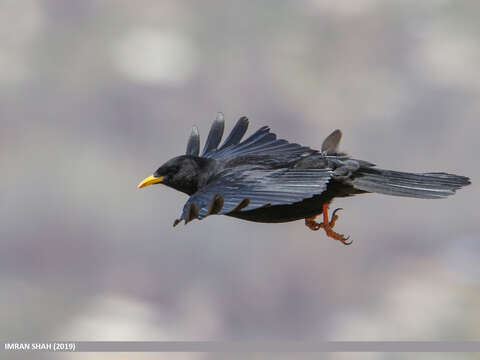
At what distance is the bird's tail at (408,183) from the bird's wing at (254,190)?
345mm

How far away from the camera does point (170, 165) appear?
720 cm

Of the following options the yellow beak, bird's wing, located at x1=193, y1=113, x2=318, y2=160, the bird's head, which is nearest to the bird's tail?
bird's wing, located at x1=193, y1=113, x2=318, y2=160

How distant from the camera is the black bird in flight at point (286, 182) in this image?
6.11 metres

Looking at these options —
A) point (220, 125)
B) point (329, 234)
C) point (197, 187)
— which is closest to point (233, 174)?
point (197, 187)

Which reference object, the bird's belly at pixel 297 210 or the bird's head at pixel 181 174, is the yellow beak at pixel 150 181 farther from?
the bird's belly at pixel 297 210

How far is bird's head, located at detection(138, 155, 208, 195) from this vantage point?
7.13 m

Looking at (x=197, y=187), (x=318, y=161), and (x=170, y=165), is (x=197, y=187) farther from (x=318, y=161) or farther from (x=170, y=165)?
(x=318, y=161)

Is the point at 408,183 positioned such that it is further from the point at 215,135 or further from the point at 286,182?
A: the point at 215,135

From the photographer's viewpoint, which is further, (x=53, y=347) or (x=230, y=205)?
(x=53, y=347)

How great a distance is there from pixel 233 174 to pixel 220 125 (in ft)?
5.11

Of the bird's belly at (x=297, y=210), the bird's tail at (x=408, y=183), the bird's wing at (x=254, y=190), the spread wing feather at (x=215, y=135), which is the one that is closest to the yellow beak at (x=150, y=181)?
the bird's wing at (x=254, y=190)

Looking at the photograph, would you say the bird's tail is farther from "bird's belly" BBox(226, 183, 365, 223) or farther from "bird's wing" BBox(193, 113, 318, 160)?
"bird's wing" BBox(193, 113, 318, 160)

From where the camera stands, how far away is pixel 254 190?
6242 mm

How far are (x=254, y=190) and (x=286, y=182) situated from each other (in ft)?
0.93
